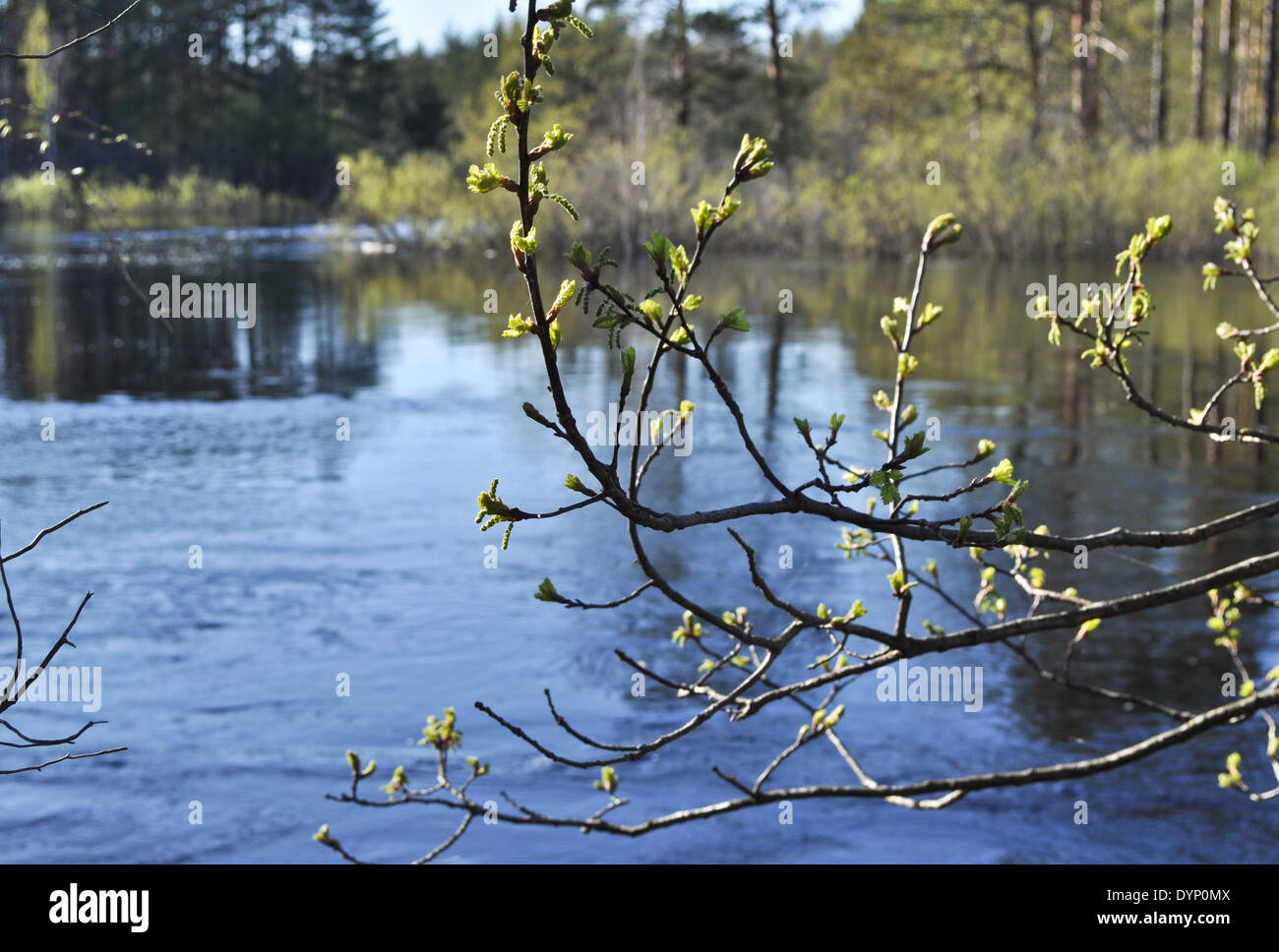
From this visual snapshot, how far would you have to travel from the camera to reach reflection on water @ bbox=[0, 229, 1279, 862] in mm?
6043

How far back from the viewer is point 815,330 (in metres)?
22.8

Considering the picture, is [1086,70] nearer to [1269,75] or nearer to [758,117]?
[1269,75]

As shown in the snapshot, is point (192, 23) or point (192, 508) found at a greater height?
point (192, 23)

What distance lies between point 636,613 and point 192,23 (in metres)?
69.1

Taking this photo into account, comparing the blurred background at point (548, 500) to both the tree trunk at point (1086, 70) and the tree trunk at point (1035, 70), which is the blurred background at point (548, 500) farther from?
the tree trunk at point (1035, 70)

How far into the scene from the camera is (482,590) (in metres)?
8.93

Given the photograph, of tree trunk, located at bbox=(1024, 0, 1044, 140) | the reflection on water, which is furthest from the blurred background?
tree trunk, located at bbox=(1024, 0, 1044, 140)

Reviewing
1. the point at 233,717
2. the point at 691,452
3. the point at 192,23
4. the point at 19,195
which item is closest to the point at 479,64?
the point at 192,23

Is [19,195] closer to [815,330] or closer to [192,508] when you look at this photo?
[815,330]

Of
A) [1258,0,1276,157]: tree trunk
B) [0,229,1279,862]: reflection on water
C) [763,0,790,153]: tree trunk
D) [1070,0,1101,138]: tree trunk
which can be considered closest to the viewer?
[0,229,1279,862]: reflection on water

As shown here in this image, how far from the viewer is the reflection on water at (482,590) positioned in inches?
238

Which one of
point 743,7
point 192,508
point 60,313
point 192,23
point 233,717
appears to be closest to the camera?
point 233,717

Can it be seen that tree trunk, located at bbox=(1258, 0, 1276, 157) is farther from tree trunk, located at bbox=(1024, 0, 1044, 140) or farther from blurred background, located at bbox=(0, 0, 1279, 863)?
tree trunk, located at bbox=(1024, 0, 1044, 140)
